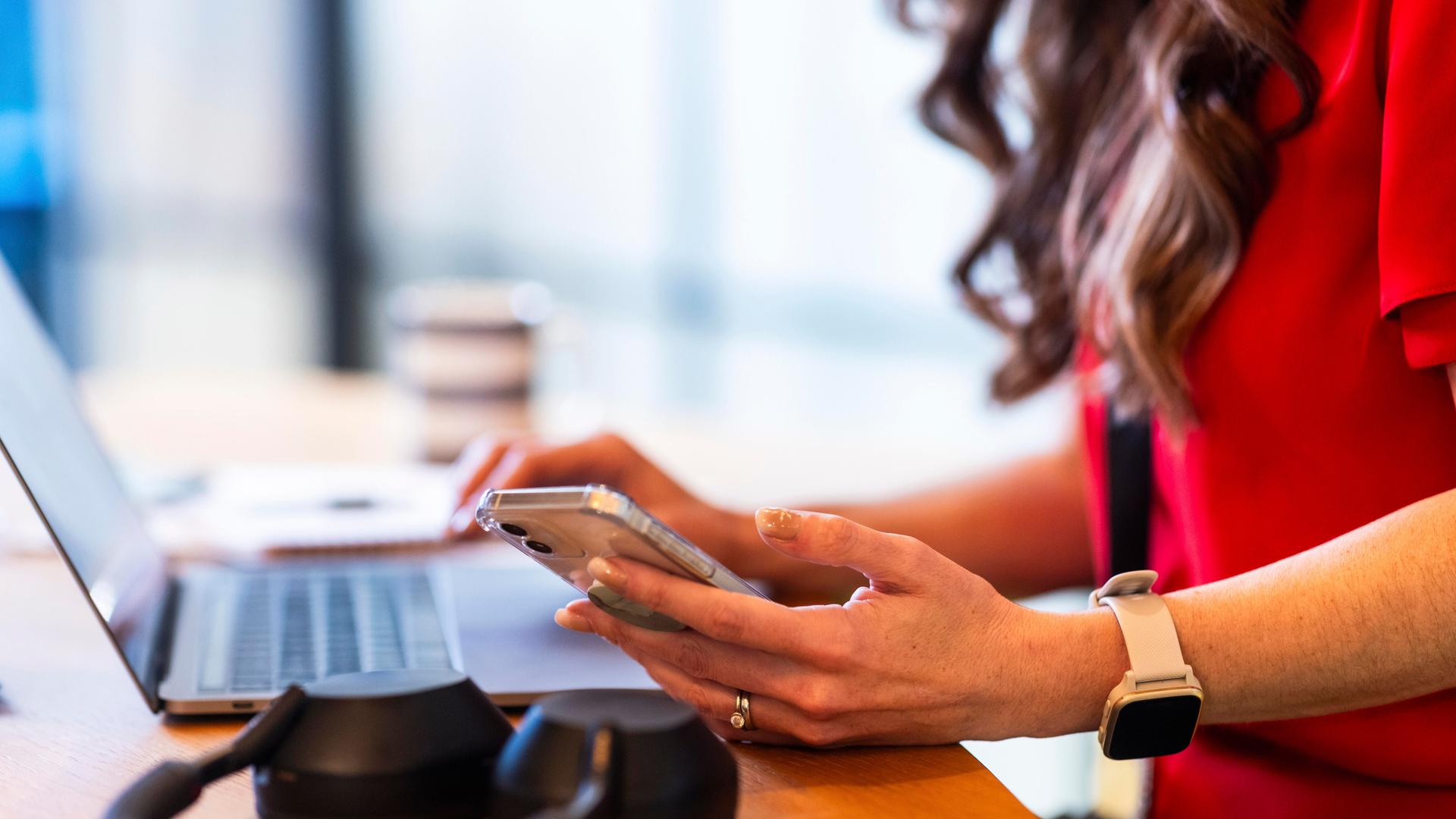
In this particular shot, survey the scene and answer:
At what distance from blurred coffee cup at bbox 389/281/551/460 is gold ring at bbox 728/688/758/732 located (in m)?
0.70

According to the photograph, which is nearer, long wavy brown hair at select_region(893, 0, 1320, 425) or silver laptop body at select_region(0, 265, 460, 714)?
silver laptop body at select_region(0, 265, 460, 714)

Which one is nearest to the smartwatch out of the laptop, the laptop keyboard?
the laptop

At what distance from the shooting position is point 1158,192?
0.78 m

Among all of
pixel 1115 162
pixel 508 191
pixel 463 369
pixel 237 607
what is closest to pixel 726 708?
pixel 237 607

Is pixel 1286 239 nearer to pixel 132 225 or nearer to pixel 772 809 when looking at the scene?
pixel 772 809

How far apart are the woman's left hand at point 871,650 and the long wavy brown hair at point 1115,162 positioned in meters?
0.24

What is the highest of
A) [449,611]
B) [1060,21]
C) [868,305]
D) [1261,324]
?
[1060,21]

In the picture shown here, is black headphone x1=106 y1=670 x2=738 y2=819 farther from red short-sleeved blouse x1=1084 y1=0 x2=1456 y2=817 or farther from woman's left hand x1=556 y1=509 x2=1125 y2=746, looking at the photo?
red short-sleeved blouse x1=1084 y1=0 x2=1456 y2=817

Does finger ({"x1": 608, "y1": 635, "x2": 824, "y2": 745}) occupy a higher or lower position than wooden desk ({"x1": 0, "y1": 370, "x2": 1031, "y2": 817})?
higher

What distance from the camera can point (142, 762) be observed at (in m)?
0.56

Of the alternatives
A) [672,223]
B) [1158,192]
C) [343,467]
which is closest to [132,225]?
[672,223]

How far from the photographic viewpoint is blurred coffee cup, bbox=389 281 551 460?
1221 millimetres

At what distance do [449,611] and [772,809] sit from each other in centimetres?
32

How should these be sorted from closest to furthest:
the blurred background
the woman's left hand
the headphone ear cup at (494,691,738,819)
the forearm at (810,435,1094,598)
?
Answer: the headphone ear cup at (494,691,738,819), the woman's left hand, the forearm at (810,435,1094,598), the blurred background
